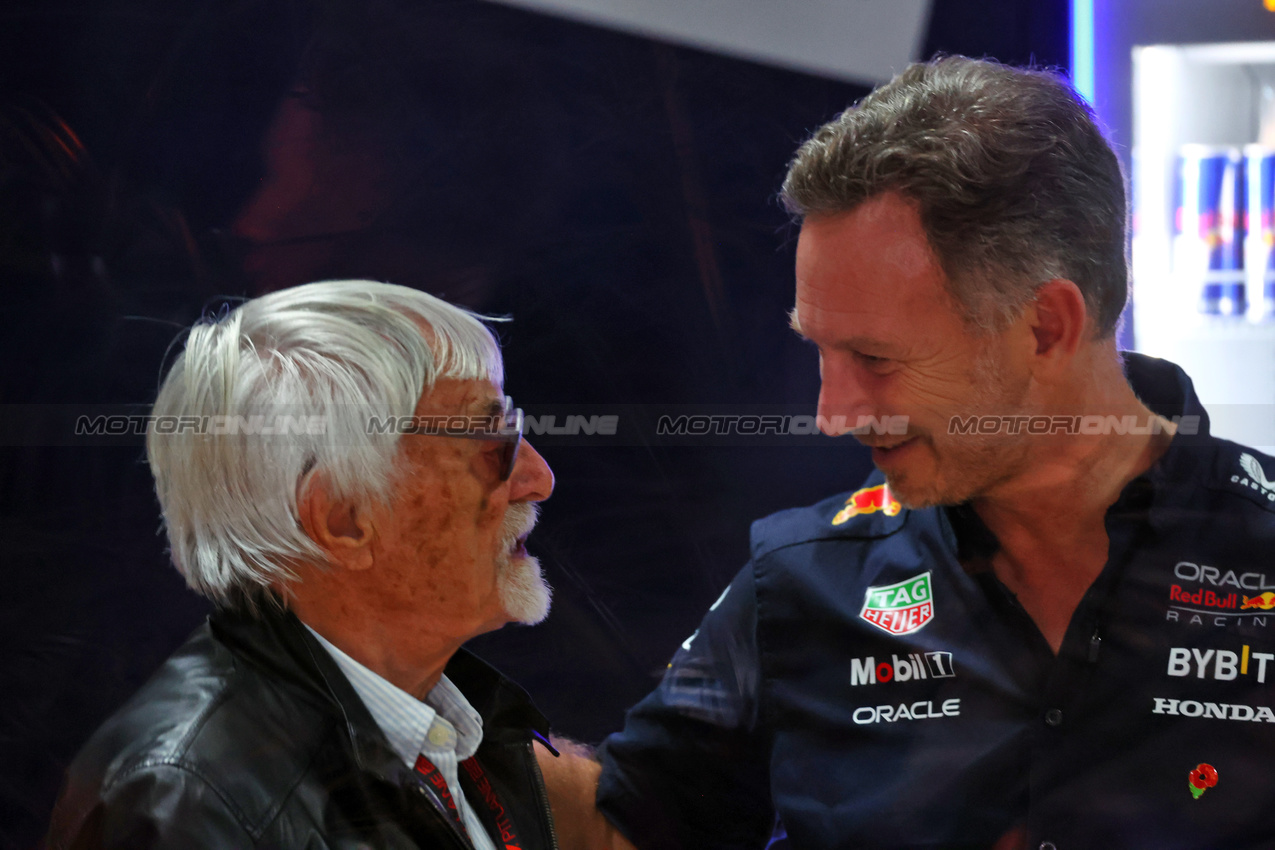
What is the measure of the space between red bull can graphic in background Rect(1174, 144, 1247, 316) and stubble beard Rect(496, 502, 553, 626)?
0.83 metres

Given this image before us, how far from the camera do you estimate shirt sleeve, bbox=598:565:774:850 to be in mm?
1336

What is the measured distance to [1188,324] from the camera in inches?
49.4

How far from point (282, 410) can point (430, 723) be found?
0.38m

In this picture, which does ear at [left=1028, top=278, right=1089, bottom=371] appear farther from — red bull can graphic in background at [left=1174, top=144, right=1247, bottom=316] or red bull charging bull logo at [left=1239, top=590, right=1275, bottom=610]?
→ red bull charging bull logo at [left=1239, top=590, right=1275, bottom=610]

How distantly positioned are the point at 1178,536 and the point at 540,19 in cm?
95

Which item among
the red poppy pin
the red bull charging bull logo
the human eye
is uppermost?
the human eye

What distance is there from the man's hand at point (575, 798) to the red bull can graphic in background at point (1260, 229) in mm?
986

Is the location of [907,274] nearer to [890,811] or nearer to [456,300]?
[456,300]

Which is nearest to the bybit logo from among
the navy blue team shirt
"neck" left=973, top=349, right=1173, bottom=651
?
the navy blue team shirt

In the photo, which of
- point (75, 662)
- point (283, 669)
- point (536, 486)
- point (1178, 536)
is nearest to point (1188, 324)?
point (1178, 536)

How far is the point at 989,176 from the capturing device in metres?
1.17

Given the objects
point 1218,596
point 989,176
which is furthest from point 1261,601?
point 989,176

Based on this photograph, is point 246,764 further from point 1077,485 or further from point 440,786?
point 1077,485

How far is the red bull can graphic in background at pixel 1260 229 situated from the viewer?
4.03 ft
